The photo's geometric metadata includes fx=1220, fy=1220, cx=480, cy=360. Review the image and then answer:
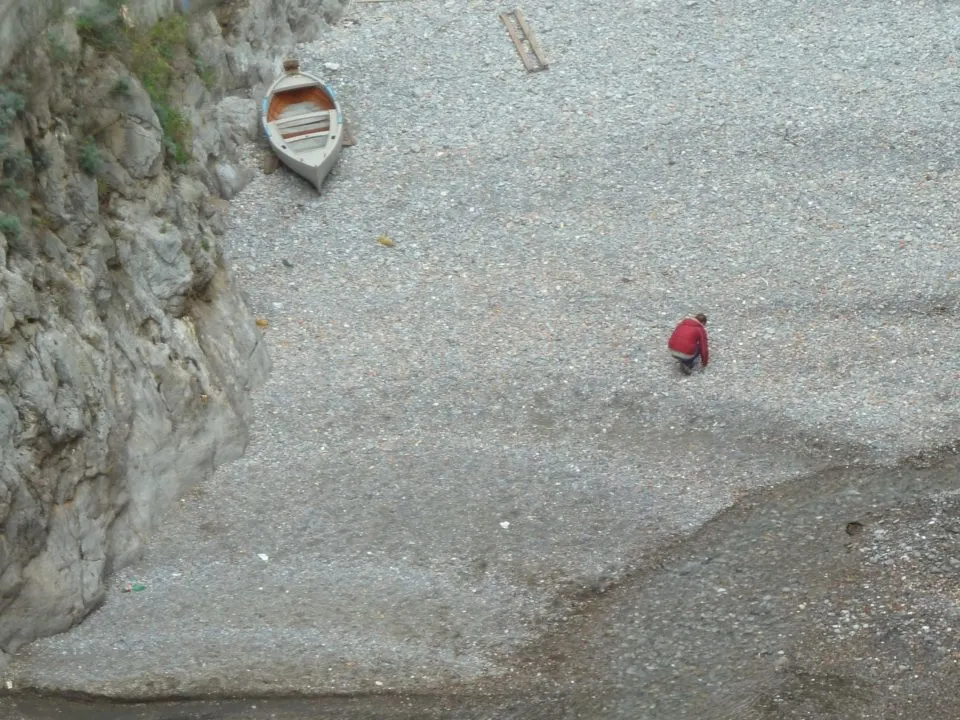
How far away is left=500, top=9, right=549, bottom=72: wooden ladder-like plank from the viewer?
28812 millimetres

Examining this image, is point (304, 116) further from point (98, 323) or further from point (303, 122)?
point (98, 323)

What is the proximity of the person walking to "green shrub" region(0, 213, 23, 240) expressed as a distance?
10689mm

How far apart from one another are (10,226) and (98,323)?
2.11 meters

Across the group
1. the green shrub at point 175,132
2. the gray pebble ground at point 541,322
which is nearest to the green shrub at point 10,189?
the green shrub at point 175,132

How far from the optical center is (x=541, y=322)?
22891 millimetres

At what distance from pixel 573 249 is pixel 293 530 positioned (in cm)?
860

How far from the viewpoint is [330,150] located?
25.3m

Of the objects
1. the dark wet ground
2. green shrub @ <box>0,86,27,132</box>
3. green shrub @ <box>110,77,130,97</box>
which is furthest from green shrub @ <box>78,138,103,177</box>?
the dark wet ground

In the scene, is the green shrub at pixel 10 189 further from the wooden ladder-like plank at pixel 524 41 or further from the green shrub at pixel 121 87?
the wooden ladder-like plank at pixel 524 41

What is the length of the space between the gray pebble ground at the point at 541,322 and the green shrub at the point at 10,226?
5.09 m

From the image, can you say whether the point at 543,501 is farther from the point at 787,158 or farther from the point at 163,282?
the point at 787,158

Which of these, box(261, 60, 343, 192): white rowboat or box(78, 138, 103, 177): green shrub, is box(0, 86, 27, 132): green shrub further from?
box(261, 60, 343, 192): white rowboat

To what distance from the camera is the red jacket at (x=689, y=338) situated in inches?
821

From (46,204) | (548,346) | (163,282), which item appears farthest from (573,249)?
(46,204)
